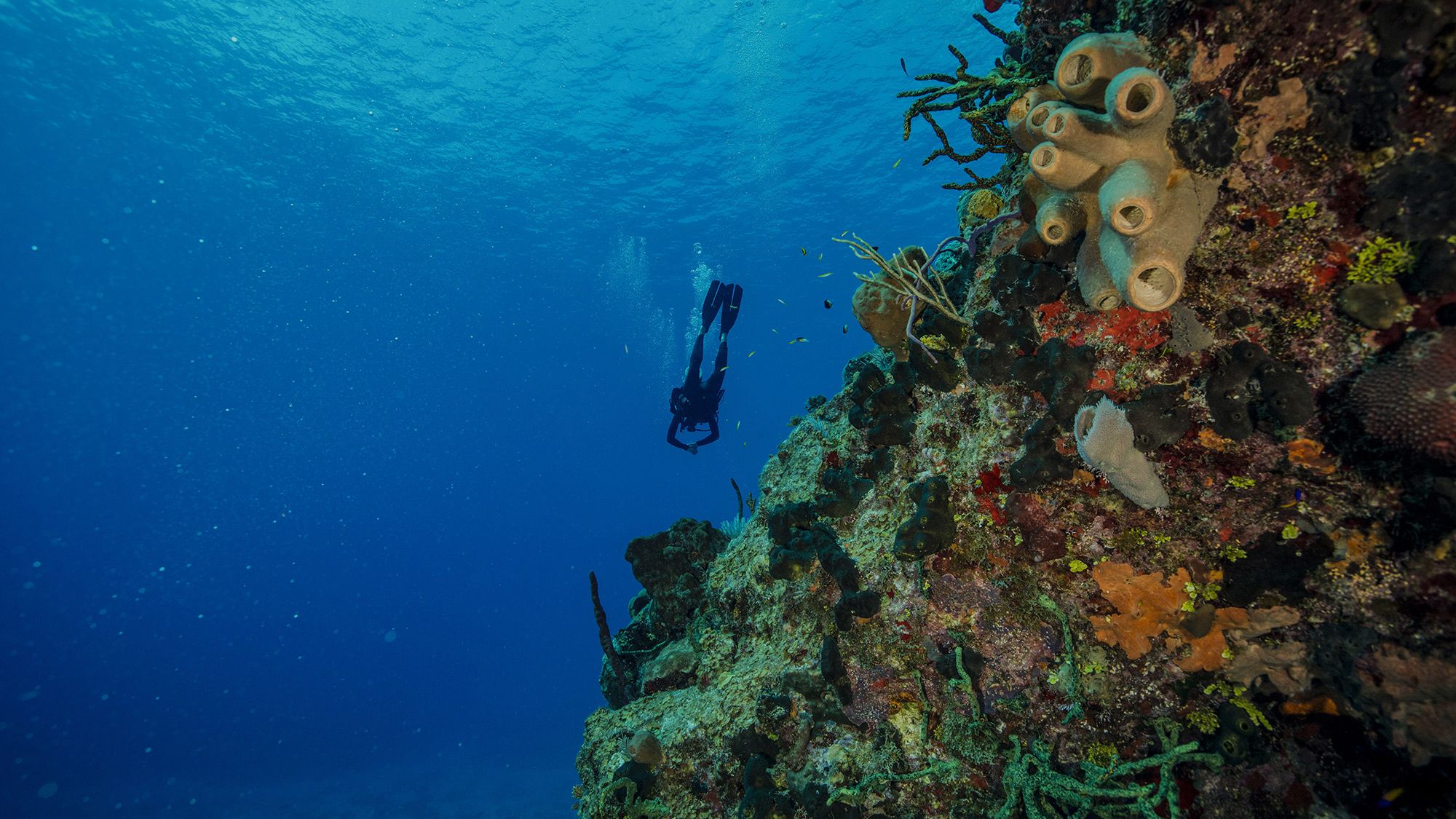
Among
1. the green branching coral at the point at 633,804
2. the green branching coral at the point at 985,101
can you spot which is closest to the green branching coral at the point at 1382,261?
the green branching coral at the point at 985,101

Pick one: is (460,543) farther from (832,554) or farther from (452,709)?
(832,554)

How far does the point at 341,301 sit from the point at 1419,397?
2785 inches

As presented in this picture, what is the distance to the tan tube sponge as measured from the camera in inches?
85.6

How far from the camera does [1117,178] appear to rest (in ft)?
7.35

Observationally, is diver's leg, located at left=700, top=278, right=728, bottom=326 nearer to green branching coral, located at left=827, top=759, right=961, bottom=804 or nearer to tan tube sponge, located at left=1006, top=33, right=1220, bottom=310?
tan tube sponge, located at left=1006, top=33, right=1220, bottom=310

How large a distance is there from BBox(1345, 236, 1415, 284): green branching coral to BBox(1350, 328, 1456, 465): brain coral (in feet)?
0.79

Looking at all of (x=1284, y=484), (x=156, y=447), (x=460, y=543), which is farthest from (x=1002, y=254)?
(x=460, y=543)

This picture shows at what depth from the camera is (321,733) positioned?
133ft

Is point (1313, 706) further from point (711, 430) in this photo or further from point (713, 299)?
point (713, 299)

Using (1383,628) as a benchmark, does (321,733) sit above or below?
above

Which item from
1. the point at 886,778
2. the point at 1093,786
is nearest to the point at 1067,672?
the point at 1093,786

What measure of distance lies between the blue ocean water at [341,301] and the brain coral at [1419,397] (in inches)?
298

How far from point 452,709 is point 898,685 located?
189 ft

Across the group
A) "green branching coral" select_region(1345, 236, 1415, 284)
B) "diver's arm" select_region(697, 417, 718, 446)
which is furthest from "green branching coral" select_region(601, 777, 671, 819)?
"diver's arm" select_region(697, 417, 718, 446)
